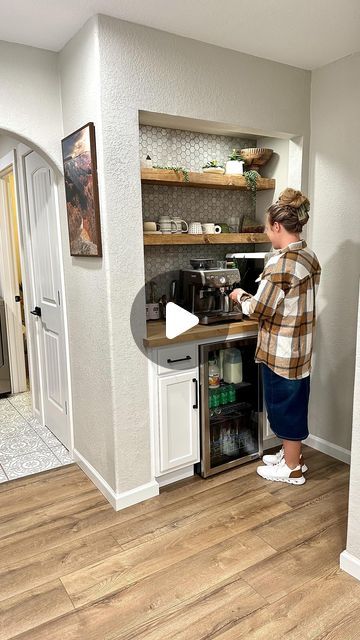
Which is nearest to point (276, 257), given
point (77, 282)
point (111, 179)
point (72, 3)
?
→ point (111, 179)

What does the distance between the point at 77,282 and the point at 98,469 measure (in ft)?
3.68

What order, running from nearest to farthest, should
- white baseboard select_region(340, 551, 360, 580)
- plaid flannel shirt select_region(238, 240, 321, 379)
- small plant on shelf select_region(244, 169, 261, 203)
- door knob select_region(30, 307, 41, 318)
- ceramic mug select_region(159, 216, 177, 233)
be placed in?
white baseboard select_region(340, 551, 360, 580) < plaid flannel shirt select_region(238, 240, 321, 379) < ceramic mug select_region(159, 216, 177, 233) < small plant on shelf select_region(244, 169, 261, 203) < door knob select_region(30, 307, 41, 318)

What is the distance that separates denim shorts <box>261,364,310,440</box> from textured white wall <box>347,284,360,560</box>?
70cm

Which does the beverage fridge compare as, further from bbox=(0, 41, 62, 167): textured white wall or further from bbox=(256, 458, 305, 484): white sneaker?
bbox=(0, 41, 62, 167): textured white wall

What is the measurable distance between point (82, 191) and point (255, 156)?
1222mm

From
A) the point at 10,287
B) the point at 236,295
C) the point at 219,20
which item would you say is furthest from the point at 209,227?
the point at 10,287

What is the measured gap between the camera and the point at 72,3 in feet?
6.62

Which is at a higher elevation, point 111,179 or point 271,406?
point 111,179

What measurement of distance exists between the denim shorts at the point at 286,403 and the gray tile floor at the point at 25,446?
142cm

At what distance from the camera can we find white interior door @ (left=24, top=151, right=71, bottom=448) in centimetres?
298

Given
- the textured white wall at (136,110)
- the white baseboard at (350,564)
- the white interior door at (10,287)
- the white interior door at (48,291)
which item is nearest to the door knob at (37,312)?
the white interior door at (48,291)

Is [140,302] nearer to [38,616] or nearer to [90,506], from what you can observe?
[90,506]

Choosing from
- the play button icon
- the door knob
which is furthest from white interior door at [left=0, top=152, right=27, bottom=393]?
the play button icon

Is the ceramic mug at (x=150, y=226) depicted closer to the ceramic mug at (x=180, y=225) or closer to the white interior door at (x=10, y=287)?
the ceramic mug at (x=180, y=225)
